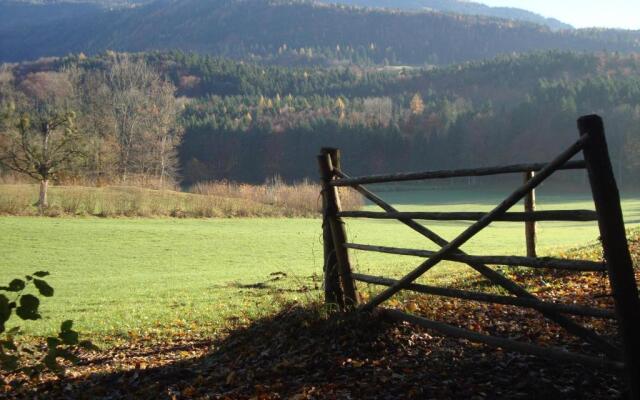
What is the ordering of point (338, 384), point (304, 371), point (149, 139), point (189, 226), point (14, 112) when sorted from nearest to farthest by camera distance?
point (338, 384) → point (304, 371) → point (189, 226) → point (14, 112) → point (149, 139)

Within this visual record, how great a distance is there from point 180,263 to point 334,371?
2121cm

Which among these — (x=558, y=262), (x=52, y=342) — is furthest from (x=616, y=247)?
(x=52, y=342)

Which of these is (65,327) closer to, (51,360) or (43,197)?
(51,360)

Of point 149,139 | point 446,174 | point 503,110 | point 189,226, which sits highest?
point 503,110

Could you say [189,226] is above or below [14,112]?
below

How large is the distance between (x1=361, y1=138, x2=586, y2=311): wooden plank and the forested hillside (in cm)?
5269

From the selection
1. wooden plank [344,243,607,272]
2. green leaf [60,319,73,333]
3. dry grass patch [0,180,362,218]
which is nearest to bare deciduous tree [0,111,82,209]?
dry grass patch [0,180,362,218]

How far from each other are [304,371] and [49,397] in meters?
2.79

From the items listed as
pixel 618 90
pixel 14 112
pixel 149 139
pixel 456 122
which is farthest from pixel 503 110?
pixel 14 112

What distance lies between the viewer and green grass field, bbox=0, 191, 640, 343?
1266 cm

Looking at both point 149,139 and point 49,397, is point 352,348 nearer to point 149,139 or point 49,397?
point 49,397

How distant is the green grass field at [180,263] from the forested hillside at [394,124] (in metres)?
23.0

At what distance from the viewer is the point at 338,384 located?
18.8ft

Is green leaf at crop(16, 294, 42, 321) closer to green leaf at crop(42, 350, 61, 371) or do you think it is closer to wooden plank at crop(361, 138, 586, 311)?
green leaf at crop(42, 350, 61, 371)
